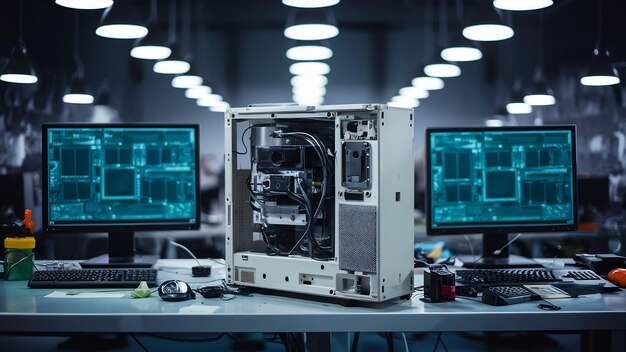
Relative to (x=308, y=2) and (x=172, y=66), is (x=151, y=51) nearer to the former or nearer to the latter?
(x=172, y=66)

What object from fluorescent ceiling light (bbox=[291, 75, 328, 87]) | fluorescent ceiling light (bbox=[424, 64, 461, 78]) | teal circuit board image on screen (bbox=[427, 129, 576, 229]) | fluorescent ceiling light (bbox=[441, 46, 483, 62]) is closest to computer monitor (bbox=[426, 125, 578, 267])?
teal circuit board image on screen (bbox=[427, 129, 576, 229])

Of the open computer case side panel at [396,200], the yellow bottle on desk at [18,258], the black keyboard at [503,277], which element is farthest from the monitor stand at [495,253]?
the yellow bottle on desk at [18,258]

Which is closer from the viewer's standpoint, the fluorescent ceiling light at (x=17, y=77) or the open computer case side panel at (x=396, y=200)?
the open computer case side panel at (x=396, y=200)

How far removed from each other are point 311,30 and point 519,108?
3.94 meters

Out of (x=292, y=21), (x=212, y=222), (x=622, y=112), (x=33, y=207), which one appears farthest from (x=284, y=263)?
(x=622, y=112)

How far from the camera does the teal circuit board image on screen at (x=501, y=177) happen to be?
7.66 ft

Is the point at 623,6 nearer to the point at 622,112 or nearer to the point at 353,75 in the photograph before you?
the point at 622,112

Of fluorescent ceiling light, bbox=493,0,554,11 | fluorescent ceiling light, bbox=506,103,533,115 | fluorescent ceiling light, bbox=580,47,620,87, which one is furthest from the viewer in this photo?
fluorescent ceiling light, bbox=506,103,533,115

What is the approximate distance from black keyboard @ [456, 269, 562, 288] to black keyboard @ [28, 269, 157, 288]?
1.07 metres

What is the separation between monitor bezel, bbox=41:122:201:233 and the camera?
232cm

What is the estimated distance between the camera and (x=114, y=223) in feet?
7.73

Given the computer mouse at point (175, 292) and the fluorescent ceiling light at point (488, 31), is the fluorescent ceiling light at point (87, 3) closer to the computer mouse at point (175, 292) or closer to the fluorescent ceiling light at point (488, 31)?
the computer mouse at point (175, 292)

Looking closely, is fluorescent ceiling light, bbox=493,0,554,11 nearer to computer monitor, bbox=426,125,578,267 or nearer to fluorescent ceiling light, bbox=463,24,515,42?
fluorescent ceiling light, bbox=463,24,515,42

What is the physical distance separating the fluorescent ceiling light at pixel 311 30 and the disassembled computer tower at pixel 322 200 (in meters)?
1.67
